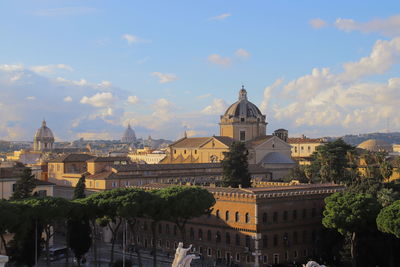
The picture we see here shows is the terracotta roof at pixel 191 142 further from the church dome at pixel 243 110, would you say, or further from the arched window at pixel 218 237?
the arched window at pixel 218 237

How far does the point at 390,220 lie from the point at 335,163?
105 ft

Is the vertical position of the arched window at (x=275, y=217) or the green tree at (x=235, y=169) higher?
the green tree at (x=235, y=169)

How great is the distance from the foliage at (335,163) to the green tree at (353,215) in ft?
83.6

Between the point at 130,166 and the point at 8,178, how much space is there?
1932 cm

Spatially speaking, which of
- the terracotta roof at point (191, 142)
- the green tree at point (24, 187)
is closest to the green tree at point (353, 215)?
the green tree at point (24, 187)

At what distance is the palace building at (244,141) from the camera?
103 m

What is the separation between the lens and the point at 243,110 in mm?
114500

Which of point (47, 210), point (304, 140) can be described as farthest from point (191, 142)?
point (47, 210)

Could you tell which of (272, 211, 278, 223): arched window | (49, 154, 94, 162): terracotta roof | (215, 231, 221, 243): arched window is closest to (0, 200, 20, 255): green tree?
(215, 231, 221, 243): arched window

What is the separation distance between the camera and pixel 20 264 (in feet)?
167

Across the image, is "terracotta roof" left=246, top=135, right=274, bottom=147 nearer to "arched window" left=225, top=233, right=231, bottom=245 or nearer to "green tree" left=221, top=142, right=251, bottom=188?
"green tree" left=221, top=142, right=251, bottom=188

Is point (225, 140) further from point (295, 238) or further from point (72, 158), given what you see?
point (295, 238)

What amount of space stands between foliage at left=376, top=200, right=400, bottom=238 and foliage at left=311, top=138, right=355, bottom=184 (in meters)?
Answer: 28.4

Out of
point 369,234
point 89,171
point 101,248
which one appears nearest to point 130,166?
point 89,171
